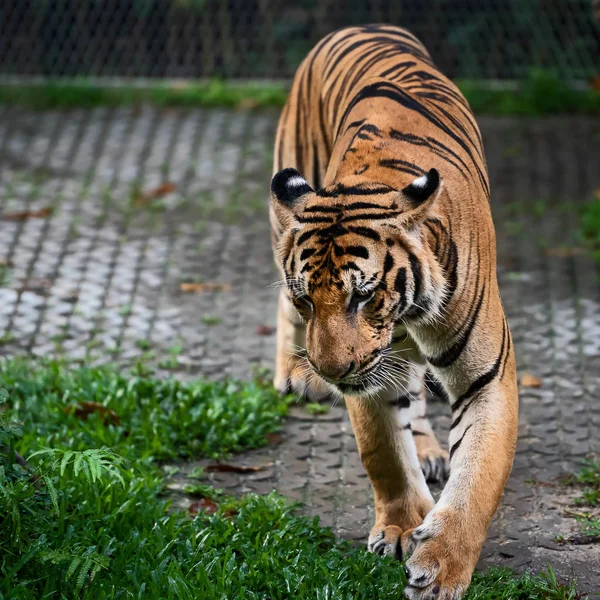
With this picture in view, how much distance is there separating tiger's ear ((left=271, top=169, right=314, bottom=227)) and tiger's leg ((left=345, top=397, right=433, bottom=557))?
78cm

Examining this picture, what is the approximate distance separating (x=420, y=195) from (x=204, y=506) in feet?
5.46

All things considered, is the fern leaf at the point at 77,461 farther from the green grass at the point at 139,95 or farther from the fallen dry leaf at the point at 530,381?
the green grass at the point at 139,95

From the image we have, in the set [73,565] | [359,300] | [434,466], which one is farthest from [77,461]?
[434,466]

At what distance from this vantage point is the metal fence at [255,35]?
29.5ft

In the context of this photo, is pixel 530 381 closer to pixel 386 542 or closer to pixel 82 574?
pixel 386 542

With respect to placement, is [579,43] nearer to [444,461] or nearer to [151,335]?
[151,335]

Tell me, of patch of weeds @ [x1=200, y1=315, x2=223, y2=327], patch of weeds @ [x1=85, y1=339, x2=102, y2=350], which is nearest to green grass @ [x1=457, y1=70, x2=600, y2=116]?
patch of weeds @ [x1=200, y1=315, x2=223, y2=327]

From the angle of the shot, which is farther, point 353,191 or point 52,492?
point 353,191

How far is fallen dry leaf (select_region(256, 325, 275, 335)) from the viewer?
235 inches

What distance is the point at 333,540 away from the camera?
3.99 metres

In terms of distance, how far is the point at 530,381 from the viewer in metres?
5.36

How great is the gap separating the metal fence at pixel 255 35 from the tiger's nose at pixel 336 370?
633 centimetres

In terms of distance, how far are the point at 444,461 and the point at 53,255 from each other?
3.32 meters

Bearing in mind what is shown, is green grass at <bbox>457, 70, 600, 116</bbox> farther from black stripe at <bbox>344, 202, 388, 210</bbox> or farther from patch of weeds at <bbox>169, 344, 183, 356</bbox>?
black stripe at <bbox>344, 202, 388, 210</bbox>
